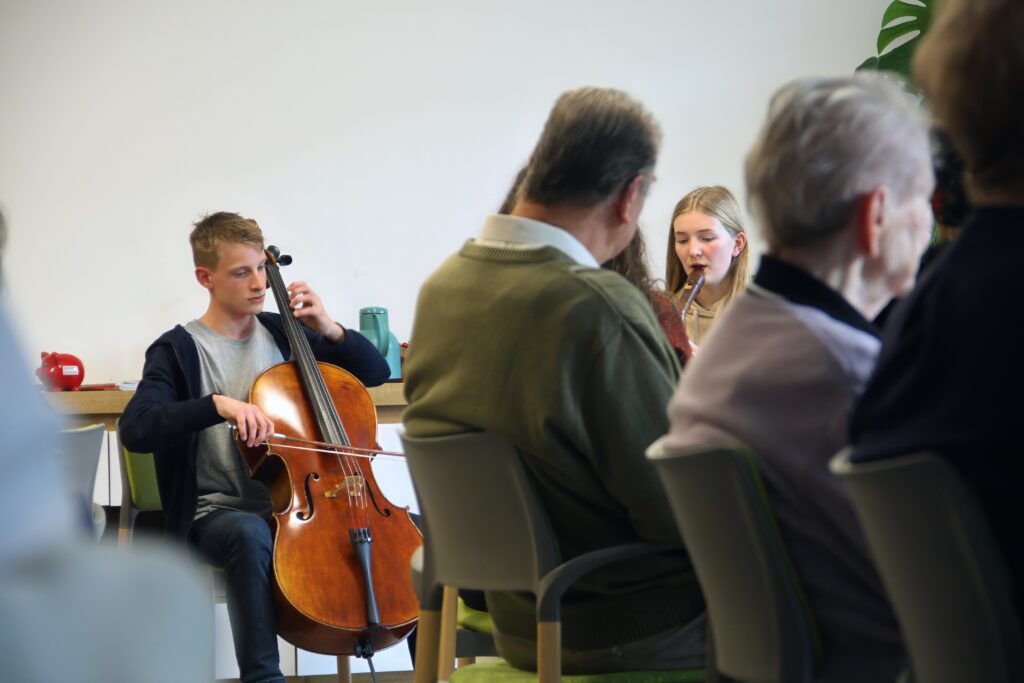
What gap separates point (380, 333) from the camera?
12.4 ft

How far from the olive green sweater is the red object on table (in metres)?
2.55

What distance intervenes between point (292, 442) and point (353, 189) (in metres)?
1.95

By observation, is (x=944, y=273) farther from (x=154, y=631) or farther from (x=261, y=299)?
(x=261, y=299)

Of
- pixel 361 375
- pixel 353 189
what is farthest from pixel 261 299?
pixel 353 189

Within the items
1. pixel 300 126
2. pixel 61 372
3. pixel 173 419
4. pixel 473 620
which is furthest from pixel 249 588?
pixel 300 126

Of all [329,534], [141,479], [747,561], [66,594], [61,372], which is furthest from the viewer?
[61,372]

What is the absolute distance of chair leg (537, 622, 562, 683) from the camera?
A: 1321mm

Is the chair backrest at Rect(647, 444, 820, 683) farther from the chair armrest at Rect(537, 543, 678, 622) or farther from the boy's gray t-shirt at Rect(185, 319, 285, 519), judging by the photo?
the boy's gray t-shirt at Rect(185, 319, 285, 519)

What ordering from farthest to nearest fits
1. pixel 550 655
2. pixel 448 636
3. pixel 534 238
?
1. pixel 448 636
2. pixel 534 238
3. pixel 550 655

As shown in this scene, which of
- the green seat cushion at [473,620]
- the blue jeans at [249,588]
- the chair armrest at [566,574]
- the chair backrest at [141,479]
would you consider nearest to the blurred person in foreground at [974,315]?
the chair armrest at [566,574]

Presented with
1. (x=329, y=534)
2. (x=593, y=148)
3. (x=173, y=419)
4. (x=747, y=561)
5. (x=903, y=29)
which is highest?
(x=903, y=29)

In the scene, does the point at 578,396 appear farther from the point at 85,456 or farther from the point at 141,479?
the point at 141,479

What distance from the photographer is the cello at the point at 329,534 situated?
7.93 feet

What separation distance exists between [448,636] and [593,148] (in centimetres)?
74
